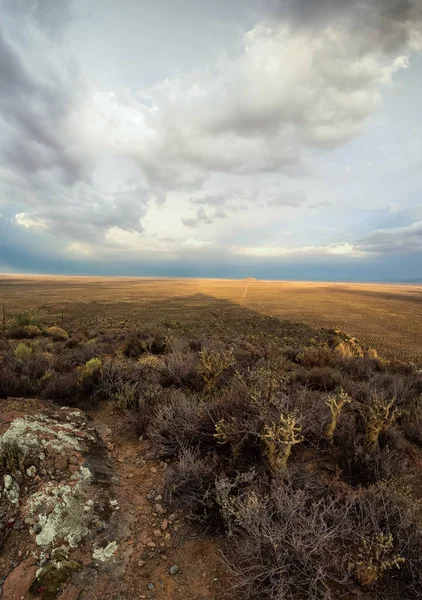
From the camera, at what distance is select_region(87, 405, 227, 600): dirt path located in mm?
2543

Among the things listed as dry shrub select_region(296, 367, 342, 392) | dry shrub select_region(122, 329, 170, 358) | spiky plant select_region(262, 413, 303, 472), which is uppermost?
spiky plant select_region(262, 413, 303, 472)

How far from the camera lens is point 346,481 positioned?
386 centimetres

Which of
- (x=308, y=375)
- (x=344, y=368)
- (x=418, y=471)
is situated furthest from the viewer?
(x=344, y=368)

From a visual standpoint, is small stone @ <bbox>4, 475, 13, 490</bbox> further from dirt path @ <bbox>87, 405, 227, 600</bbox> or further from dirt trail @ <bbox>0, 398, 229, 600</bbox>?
dirt path @ <bbox>87, 405, 227, 600</bbox>

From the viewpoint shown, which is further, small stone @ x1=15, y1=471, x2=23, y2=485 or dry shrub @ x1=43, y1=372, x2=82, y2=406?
dry shrub @ x1=43, y1=372, x2=82, y2=406

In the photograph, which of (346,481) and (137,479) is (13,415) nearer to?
(137,479)

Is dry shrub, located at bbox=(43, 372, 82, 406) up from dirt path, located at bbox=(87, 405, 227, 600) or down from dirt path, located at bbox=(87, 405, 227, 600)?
up

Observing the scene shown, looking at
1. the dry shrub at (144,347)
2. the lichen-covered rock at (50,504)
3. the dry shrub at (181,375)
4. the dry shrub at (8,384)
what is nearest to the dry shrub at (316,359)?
the dry shrub at (181,375)

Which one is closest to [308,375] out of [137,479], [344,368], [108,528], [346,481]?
[344,368]

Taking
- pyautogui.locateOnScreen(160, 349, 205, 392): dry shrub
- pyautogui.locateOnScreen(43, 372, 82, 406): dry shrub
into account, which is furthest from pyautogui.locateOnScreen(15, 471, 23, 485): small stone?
pyautogui.locateOnScreen(160, 349, 205, 392): dry shrub

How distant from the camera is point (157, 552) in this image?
2.90m

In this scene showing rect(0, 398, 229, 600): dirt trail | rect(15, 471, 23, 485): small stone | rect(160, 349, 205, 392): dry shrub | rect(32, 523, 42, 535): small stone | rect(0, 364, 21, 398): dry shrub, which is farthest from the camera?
rect(160, 349, 205, 392): dry shrub

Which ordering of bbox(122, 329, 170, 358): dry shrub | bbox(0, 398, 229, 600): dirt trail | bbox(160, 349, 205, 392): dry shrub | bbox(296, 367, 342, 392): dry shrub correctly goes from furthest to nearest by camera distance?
bbox(122, 329, 170, 358): dry shrub
bbox(296, 367, 342, 392): dry shrub
bbox(160, 349, 205, 392): dry shrub
bbox(0, 398, 229, 600): dirt trail

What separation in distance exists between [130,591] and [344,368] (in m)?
8.73
